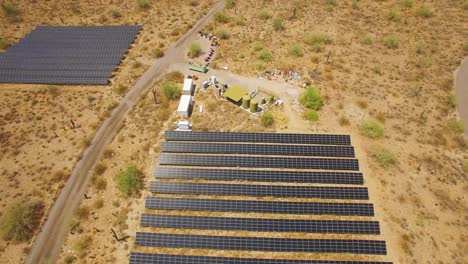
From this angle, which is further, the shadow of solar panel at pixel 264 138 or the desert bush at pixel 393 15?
the desert bush at pixel 393 15

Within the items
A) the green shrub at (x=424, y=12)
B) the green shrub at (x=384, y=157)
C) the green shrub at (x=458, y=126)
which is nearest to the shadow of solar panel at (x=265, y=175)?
the green shrub at (x=384, y=157)

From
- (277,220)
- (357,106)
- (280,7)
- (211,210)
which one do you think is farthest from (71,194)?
(280,7)

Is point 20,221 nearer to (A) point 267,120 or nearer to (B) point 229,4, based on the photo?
(A) point 267,120

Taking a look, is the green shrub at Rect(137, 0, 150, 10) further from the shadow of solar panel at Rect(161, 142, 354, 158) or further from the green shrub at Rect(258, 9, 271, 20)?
the shadow of solar panel at Rect(161, 142, 354, 158)

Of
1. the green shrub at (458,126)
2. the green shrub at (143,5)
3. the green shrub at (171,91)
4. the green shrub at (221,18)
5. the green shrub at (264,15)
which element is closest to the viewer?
the green shrub at (458,126)

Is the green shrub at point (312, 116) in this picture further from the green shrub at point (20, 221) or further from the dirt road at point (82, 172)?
the green shrub at point (20, 221)

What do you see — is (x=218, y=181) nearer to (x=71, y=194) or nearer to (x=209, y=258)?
(x=209, y=258)
